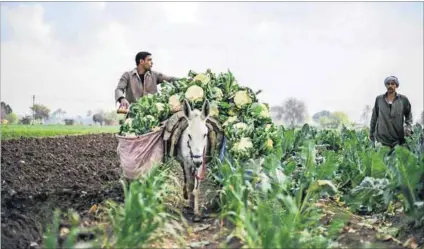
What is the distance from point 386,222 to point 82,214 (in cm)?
318

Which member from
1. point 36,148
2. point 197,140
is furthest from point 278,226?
point 36,148

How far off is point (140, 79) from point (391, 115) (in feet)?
11.7

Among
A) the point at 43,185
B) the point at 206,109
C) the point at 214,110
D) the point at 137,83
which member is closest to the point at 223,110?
the point at 214,110

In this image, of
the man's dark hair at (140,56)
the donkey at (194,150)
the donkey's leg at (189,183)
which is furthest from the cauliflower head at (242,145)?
the man's dark hair at (140,56)

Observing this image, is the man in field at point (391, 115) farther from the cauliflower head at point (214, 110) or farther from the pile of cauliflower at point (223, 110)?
the cauliflower head at point (214, 110)

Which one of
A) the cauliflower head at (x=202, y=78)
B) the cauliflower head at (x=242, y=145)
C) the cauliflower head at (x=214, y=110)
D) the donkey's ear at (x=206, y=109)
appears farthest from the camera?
the cauliflower head at (x=202, y=78)

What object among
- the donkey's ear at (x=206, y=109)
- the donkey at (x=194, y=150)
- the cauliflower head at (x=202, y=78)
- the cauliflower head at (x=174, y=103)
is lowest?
the donkey at (x=194, y=150)

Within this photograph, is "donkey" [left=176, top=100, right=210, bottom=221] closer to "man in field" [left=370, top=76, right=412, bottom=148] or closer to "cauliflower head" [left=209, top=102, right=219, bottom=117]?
"cauliflower head" [left=209, top=102, right=219, bottom=117]

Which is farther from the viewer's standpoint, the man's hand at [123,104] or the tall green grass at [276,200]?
the man's hand at [123,104]

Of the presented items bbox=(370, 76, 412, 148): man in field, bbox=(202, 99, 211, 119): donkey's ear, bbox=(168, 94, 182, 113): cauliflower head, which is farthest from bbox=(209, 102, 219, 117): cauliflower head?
bbox=(370, 76, 412, 148): man in field

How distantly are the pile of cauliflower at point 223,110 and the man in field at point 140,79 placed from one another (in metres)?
0.38

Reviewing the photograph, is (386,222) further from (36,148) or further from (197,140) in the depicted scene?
(36,148)

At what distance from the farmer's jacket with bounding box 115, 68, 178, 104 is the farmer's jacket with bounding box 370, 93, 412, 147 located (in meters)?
3.04

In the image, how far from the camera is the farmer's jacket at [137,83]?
24.6 ft
